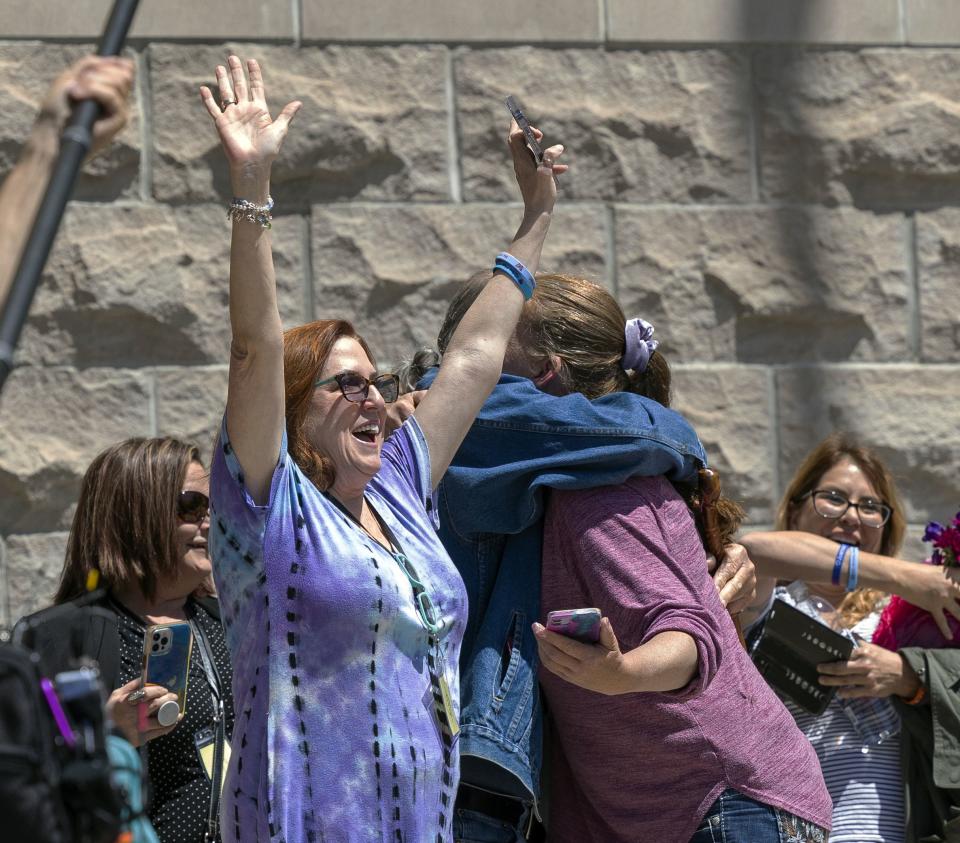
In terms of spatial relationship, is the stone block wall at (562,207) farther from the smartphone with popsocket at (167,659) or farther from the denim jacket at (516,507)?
the denim jacket at (516,507)

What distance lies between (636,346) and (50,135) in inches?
55.0

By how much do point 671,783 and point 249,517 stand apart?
0.91 meters

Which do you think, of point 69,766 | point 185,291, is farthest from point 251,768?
point 185,291

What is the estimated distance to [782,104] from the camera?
4.82 metres

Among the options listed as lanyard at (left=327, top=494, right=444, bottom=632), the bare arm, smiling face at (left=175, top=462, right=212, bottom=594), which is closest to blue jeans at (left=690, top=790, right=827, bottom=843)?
lanyard at (left=327, top=494, right=444, bottom=632)

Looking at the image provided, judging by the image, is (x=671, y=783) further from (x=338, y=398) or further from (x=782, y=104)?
(x=782, y=104)

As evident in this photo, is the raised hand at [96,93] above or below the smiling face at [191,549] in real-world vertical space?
above

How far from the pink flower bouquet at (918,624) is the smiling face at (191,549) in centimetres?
176

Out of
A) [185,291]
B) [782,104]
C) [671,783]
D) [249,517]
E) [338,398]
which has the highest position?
[782,104]

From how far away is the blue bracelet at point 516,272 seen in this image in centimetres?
275

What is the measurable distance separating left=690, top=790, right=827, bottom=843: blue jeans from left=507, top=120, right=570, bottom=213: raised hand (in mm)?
1214

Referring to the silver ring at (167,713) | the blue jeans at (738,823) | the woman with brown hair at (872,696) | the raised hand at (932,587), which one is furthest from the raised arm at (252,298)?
the raised hand at (932,587)

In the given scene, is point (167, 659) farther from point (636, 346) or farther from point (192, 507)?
point (636, 346)

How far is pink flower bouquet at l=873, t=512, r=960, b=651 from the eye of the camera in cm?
371
